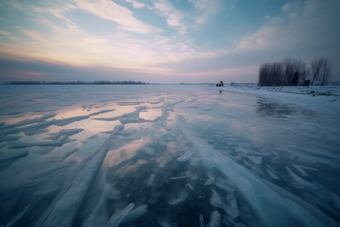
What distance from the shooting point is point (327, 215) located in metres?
1.51

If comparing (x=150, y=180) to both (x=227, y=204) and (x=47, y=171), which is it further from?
(x=47, y=171)

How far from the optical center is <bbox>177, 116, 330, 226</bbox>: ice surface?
152cm

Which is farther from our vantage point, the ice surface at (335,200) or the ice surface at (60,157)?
the ice surface at (60,157)

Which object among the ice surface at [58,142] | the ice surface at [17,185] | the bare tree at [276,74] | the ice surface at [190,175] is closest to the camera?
the ice surface at [17,185]

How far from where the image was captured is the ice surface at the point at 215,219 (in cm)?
145

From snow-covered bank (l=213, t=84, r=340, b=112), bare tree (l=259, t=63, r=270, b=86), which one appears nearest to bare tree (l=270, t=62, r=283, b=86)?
bare tree (l=259, t=63, r=270, b=86)

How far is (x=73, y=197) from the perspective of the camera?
178 cm

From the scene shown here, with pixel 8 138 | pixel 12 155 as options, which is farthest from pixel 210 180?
pixel 8 138

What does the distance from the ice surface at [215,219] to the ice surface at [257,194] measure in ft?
1.73

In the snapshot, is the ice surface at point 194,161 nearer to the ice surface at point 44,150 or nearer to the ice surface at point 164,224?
the ice surface at point 164,224

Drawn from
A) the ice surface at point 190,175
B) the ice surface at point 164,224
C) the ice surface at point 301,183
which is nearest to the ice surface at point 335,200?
the ice surface at point 301,183

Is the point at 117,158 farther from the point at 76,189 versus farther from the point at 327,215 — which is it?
the point at 327,215

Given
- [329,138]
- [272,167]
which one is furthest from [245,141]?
[329,138]

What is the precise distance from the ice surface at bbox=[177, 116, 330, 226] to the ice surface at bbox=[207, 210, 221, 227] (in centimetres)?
53
